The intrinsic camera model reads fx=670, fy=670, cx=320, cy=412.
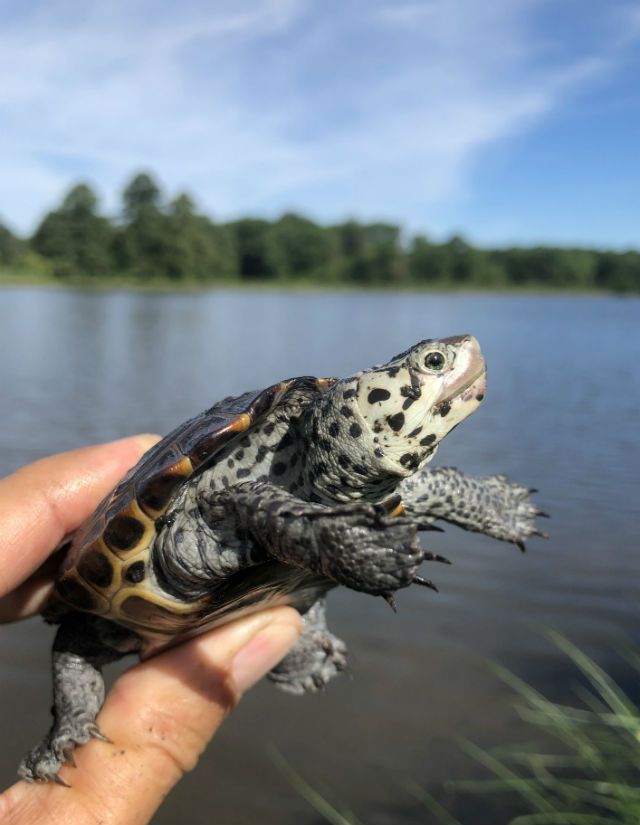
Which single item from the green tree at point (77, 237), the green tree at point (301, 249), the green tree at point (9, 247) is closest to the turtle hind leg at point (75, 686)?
the green tree at point (77, 237)

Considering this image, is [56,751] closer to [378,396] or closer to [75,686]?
[75,686]

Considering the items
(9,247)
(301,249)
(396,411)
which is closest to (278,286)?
(301,249)

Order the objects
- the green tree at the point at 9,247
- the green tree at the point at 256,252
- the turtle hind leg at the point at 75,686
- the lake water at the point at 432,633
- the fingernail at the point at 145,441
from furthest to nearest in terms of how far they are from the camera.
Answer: the green tree at the point at 9,247
the green tree at the point at 256,252
the fingernail at the point at 145,441
the lake water at the point at 432,633
the turtle hind leg at the point at 75,686

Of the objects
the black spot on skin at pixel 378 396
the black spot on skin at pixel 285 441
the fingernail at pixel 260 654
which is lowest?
the fingernail at pixel 260 654

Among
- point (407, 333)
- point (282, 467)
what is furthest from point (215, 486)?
point (407, 333)

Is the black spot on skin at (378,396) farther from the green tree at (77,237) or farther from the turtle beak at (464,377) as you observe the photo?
the green tree at (77,237)

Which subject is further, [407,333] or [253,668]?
[407,333]

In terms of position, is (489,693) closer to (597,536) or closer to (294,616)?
(294,616)
